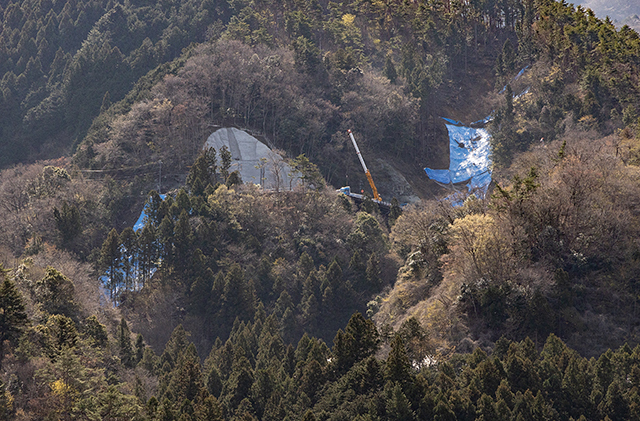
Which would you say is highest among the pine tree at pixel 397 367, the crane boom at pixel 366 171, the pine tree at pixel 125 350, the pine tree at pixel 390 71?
the pine tree at pixel 390 71

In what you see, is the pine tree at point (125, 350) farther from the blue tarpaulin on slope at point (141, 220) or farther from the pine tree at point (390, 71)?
the pine tree at point (390, 71)

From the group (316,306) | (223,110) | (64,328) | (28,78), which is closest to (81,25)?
(28,78)

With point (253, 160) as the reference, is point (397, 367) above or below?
above

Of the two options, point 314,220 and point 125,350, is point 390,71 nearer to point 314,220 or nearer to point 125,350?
point 314,220

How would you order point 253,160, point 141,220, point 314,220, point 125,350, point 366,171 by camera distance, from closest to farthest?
point 125,350
point 314,220
point 141,220
point 253,160
point 366,171

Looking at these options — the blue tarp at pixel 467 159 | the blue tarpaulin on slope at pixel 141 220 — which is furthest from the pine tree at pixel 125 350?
the blue tarp at pixel 467 159

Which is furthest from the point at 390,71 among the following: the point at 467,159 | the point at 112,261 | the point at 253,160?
the point at 112,261

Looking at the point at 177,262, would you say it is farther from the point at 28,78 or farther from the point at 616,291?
the point at 28,78
